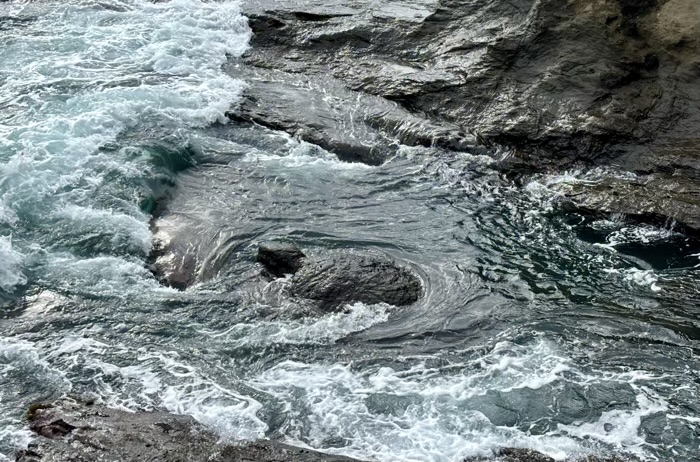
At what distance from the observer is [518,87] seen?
11164 millimetres

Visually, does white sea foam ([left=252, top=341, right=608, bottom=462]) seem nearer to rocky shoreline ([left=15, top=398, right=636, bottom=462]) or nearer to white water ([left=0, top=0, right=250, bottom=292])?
rocky shoreline ([left=15, top=398, right=636, bottom=462])

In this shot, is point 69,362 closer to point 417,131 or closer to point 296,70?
point 417,131

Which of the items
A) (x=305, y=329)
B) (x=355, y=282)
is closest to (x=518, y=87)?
(x=355, y=282)

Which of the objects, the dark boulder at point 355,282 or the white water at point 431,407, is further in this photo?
the dark boulder at point 355,282

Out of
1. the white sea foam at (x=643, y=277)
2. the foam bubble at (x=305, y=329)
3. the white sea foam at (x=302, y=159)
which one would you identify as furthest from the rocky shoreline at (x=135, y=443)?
the white sea foam at (x=302, y=159)

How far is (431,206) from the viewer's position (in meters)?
9.39

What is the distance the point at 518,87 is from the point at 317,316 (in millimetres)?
5465

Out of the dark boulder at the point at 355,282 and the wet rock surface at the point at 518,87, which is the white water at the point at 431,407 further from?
the wet rock surface at the point at 518,87

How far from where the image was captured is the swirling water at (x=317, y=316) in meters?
6.36

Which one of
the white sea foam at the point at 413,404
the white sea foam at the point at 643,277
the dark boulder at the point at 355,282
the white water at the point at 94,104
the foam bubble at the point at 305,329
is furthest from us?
the white water at the point at 94,104

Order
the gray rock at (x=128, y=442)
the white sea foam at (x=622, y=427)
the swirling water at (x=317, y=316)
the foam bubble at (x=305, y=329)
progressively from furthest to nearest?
the foam bubble at (x=305, y=329), the swirling water at (x=317, y=316), the white sea foam at (x=622, y=427), the gray rock at (x=128, y=442)

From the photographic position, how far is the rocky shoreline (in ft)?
18.4

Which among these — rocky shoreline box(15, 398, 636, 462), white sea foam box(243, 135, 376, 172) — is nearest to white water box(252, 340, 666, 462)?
rocky shoreline box(15, 398, 636, 462)

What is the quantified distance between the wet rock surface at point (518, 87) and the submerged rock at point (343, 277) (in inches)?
106
